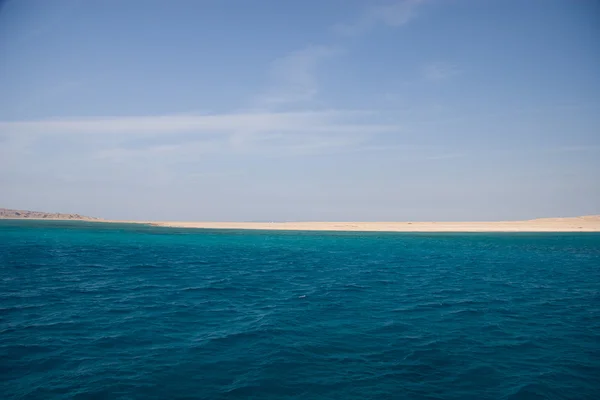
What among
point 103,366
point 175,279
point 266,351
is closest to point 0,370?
point 103,366

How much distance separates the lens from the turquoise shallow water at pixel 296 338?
10461mm

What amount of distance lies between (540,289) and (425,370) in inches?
717

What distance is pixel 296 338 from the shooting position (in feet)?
47.6

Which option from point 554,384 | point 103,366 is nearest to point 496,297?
point 554,384

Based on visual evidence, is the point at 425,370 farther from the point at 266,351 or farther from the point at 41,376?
the point at 41,376

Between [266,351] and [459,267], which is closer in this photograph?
[266,351]

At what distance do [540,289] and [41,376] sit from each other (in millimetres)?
28661

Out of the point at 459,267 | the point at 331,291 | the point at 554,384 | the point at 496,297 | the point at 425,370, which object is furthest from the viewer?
the point at 459,267

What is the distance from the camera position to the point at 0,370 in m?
11.2

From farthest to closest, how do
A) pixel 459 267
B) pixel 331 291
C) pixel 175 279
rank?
pixel 459 267 → pixel 175 279 → pixel 331 291

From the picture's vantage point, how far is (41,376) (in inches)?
429

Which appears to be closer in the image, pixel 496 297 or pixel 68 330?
pixel 68 330

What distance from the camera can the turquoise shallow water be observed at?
10.5 m

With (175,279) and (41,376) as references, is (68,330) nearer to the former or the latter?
(41,376)
